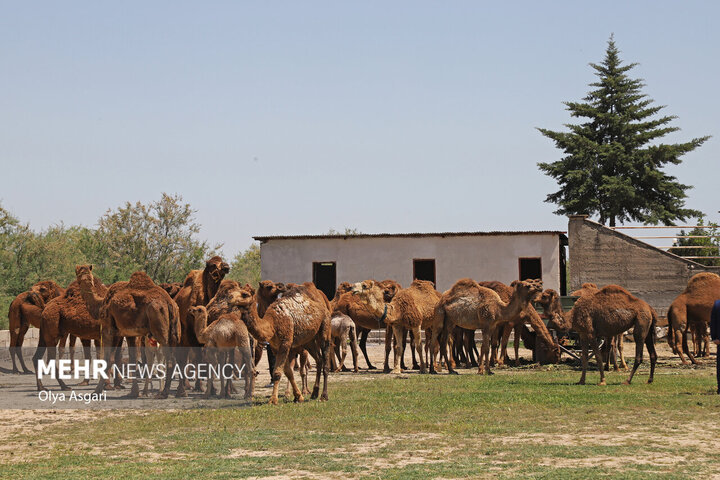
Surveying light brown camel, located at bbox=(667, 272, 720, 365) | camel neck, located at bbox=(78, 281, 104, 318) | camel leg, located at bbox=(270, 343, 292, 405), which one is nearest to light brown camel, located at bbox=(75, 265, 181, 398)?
camel neck, located at bbox=(78, 281, 104, 318)

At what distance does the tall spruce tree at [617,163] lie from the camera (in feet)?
180

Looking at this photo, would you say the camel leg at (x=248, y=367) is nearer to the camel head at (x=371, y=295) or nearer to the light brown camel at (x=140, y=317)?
the light brown camel at (x=140, y=317)

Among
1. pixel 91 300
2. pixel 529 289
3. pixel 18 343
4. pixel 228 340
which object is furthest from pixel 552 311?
pixel 18 343

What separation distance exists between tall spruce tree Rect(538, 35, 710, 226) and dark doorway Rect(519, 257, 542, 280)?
16.9 m

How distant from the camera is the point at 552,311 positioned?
20734mm

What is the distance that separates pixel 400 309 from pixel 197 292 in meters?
6.39

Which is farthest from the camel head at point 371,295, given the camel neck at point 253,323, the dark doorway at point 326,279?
the dark doorway at point 326,279

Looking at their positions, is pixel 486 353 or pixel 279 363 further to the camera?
pixel 486 353

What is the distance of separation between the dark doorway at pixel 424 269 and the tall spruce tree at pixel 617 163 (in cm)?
1811

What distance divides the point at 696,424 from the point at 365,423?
4331 mm

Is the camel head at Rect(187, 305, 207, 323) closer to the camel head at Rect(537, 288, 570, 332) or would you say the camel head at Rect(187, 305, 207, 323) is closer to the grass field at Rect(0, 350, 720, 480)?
the grass field at Rect(0, 350, 720, 480)

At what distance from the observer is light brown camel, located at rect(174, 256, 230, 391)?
15.4 metres

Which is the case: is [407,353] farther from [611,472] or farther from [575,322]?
[611,472]

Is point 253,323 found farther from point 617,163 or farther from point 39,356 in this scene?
point 617,163
